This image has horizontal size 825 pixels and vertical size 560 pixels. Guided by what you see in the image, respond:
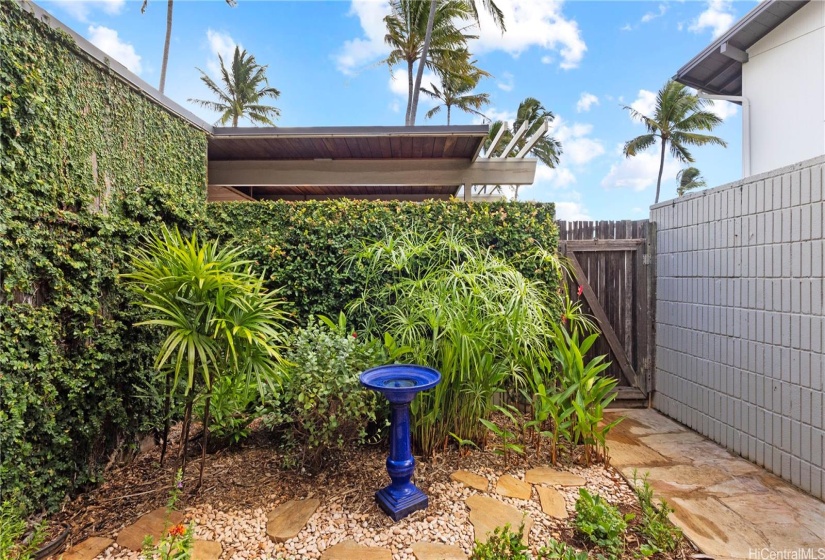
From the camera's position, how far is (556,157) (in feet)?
72.2

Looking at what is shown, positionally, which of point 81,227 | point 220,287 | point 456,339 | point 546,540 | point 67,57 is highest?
point 67,57

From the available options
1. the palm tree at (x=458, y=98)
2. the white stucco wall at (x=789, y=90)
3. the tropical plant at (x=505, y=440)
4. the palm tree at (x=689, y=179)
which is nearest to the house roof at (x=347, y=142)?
the tropical plant at (x=505, y=440)

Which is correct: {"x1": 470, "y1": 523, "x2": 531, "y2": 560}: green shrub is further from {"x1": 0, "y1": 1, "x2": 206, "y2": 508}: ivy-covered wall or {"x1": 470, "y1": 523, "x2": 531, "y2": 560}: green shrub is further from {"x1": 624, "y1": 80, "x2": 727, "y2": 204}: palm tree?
{"x1": 624, "y1": 80, "x2": 727, "y2": 204}: palm tree

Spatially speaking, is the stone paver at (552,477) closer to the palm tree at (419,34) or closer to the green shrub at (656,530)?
the green shrub at (656,530)

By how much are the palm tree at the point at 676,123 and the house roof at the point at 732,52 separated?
35.1 feet

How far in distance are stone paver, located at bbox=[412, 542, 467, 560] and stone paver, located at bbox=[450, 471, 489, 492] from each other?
51 cm

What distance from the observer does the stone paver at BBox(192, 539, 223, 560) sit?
1735 mm

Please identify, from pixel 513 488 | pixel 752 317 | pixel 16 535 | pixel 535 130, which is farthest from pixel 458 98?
pixel 16 535

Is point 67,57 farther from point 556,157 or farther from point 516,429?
point 556,157

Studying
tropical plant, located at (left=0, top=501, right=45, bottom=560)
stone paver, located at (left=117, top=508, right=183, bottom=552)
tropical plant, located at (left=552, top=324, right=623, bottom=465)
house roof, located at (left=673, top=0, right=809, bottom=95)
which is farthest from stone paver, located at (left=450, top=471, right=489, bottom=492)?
house roof, located at (left=673, top=0, right=809, bottom=95)

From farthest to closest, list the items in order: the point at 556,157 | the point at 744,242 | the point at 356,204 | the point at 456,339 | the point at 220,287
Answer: the point at 556,157, the point at 356,204, the point at 744,242, the point at 456,339, the point at 220,287

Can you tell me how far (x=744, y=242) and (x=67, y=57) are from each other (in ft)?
15.2

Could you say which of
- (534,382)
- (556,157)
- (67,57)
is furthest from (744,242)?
(556,157)

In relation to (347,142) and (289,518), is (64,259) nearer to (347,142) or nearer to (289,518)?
(289,518)
